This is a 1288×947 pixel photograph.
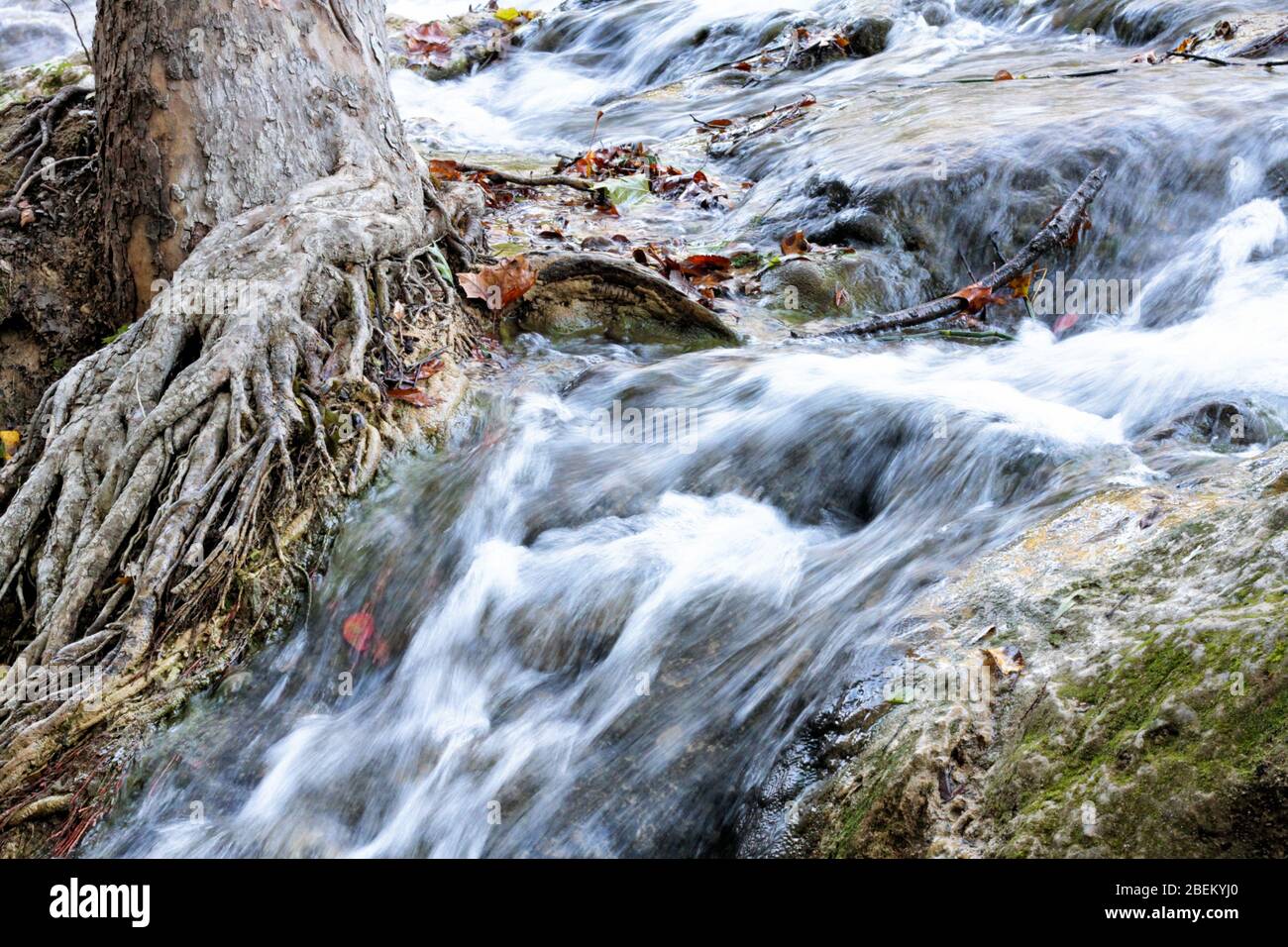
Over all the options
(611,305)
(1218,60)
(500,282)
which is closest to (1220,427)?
(611,305)

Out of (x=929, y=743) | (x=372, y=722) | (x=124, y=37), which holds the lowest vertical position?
(x=372, y=722)

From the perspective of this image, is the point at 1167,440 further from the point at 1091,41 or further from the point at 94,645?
the point at 1091,41

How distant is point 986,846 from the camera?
186cm

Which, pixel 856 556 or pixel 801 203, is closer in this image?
pixel 856 556

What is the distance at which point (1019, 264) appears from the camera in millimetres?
5246

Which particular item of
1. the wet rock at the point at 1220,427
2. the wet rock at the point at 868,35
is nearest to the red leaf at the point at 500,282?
the wet rock at the point at 1220,427

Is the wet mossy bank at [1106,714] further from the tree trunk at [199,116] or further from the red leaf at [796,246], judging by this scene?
the tree trunk at [199,116]

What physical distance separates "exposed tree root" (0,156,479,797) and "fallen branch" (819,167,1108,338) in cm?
241

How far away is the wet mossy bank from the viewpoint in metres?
1.67

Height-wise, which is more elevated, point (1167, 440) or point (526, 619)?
point (1167, 440)

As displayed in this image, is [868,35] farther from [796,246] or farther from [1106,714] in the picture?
[1106,714]

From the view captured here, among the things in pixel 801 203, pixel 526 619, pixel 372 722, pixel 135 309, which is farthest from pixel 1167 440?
pixel 135 309

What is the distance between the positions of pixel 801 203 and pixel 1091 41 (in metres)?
4.25

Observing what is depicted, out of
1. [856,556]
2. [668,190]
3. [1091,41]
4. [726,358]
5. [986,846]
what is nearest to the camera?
[986,846]
